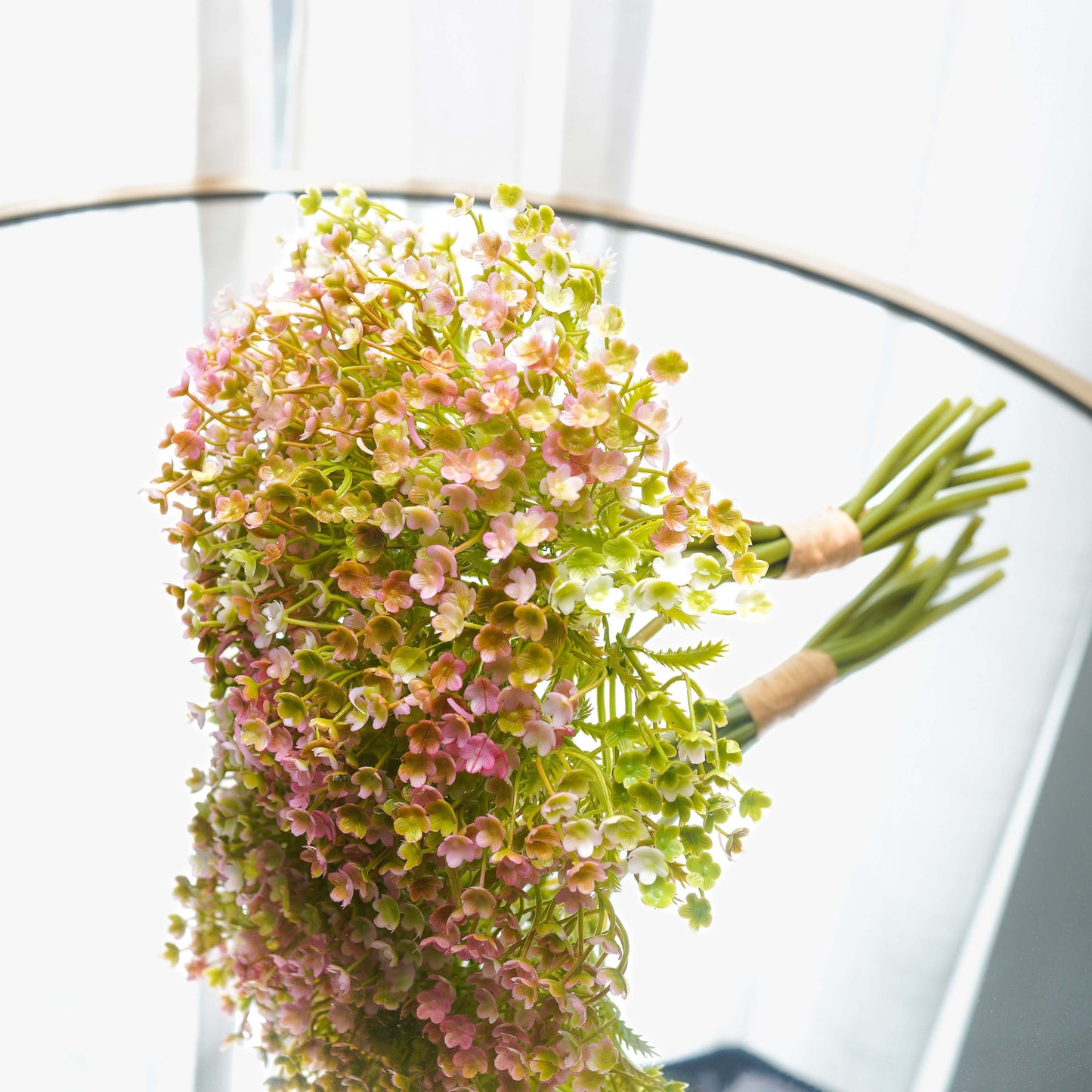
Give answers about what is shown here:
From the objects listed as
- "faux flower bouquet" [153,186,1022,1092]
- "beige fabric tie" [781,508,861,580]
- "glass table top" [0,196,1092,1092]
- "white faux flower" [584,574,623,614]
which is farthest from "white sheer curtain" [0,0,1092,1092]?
"white faux flower" [584,574,623,614]

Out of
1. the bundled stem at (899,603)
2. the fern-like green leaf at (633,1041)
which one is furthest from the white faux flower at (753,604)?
the bundled stem at (899,603)

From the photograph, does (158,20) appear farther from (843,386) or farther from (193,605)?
(193,605)

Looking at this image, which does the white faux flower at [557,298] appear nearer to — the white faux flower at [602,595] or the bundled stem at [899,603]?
the white faux flower at [602,595]

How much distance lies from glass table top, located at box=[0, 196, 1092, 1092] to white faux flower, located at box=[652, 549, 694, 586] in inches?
9.2

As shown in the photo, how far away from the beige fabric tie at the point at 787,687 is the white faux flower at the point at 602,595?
317 mm

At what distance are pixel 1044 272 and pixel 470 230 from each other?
70 centimetres

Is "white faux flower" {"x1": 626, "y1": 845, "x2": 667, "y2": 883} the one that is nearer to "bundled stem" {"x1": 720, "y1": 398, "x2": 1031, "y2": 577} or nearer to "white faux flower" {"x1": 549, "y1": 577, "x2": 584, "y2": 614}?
"white faux flower" {"x1": 549, "y1": 577, "x2": 584, "y2": 614}

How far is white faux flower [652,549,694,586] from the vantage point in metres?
0.51

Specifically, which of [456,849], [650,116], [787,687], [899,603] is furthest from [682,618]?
[650,116]

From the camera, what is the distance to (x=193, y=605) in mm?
600

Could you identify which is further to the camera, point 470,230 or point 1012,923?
point 470,230

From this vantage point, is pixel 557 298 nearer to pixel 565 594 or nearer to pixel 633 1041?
pixel 565 594

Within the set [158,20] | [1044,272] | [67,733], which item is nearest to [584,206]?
[1044,272]

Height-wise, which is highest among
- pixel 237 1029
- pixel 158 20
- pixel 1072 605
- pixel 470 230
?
pixel 158 20
